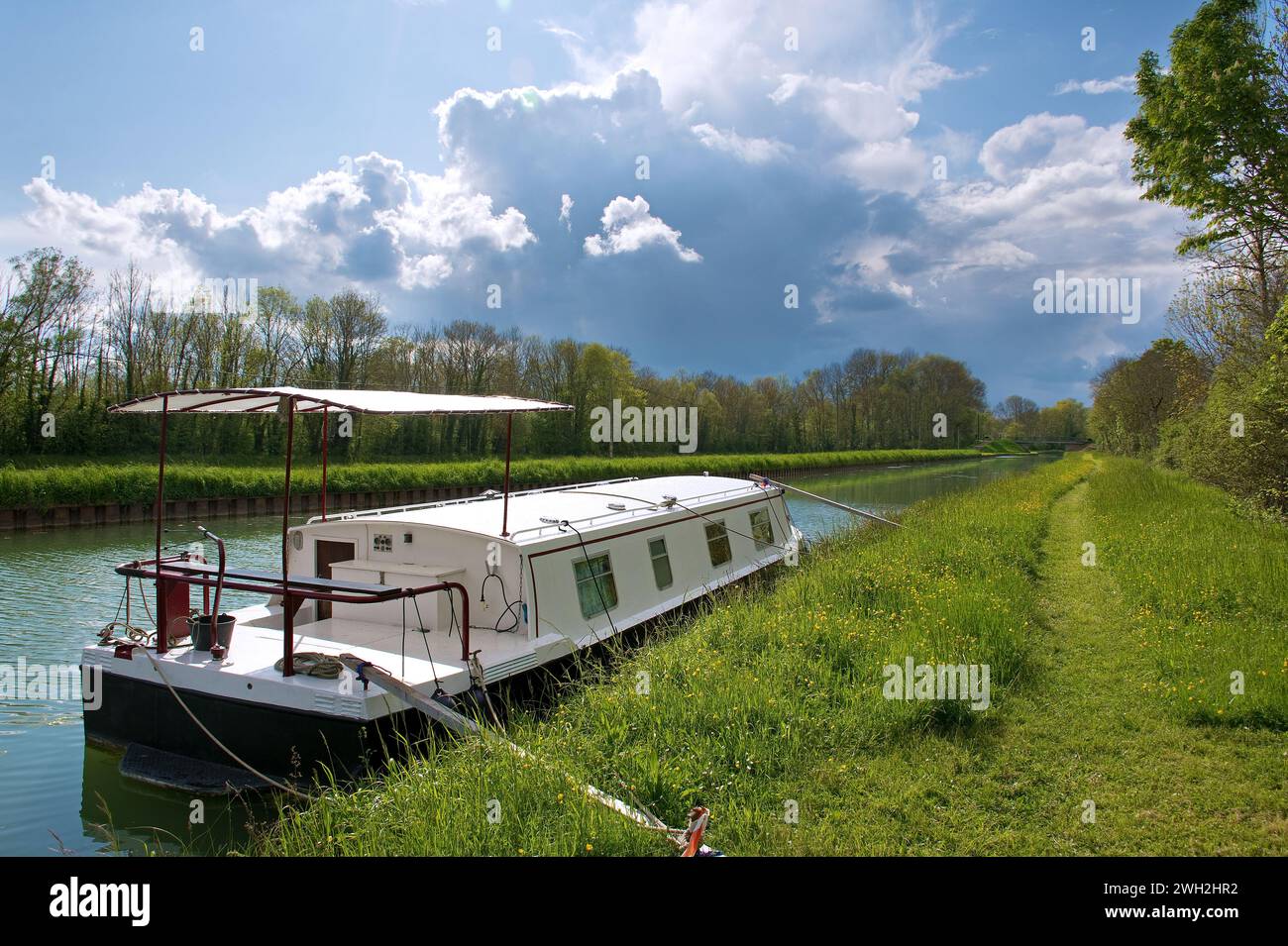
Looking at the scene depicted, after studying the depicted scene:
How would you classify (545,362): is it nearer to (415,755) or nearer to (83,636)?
(83,636)

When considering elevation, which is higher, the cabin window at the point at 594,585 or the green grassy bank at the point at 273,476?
the green grassy bank at the point at 273,476

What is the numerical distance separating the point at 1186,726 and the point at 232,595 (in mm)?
13362

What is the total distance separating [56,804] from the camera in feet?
21.9

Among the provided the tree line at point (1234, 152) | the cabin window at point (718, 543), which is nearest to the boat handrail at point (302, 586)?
the cabin window at point (718, 543)

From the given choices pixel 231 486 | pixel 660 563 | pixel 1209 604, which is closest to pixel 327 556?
Answer: pixel 660 563

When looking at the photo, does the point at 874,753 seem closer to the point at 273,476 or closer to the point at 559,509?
the point at 559,509

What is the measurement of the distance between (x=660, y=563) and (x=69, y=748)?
22.4ft

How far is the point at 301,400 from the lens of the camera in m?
6.73

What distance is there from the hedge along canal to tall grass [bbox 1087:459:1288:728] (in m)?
22.6

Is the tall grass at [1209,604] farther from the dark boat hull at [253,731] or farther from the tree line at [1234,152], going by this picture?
the dark boat hull at [253,731]

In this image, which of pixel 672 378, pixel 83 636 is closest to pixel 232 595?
pixel 83 636

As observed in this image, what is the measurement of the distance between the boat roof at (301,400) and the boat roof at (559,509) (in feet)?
4.36

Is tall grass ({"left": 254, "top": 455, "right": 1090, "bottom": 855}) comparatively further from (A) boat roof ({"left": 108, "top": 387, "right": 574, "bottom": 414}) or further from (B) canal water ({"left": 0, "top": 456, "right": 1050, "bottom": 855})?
(A) boat roof ({"left": 108, "top": 387, "right": 574, "bottom": 414})

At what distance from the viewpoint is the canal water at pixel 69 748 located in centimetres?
623
